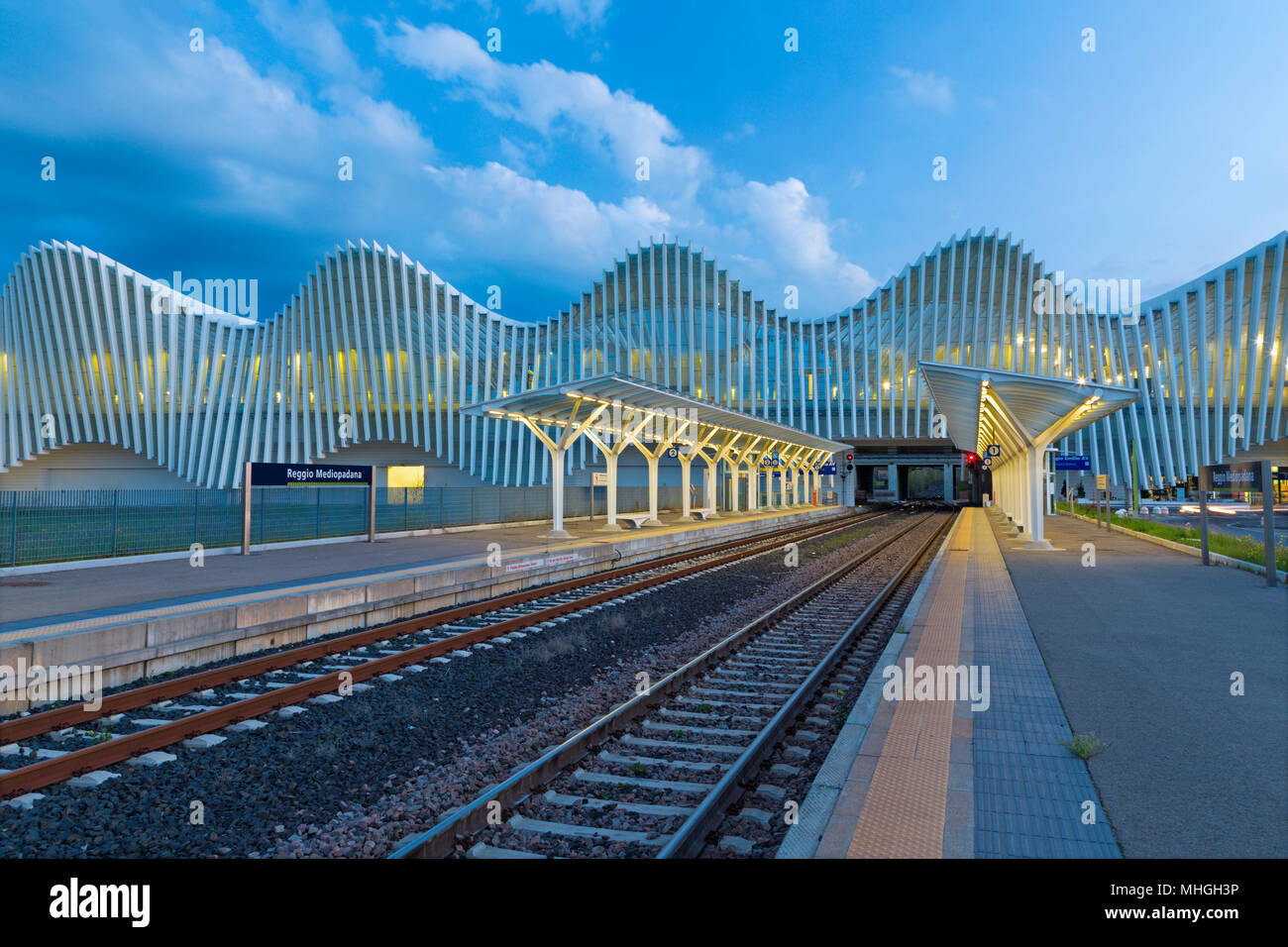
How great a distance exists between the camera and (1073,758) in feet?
16.2

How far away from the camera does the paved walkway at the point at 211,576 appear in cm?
984

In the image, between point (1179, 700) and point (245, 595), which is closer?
point (1179, 700)

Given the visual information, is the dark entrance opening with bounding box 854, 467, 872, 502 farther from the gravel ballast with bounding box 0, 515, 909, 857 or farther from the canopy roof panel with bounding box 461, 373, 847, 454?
the gravel ballast with bounding box 0, 515, 909, 857

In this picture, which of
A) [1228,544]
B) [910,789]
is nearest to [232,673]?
[910,789]

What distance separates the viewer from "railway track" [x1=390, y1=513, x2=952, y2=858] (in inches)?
158

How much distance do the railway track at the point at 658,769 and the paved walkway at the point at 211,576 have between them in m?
6.94

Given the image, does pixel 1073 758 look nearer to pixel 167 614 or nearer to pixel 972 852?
pixel 972 852

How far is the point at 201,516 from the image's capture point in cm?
1806

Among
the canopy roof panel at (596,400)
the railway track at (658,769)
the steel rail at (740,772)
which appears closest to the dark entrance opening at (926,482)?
the canopy roof panel at (596,400)

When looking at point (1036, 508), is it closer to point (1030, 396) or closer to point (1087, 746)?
point (1030, 396)

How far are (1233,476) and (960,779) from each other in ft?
49.6

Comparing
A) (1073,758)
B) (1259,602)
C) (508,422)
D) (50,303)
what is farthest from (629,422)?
(50,303)

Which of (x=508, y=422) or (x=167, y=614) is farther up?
(x=508, y=422)

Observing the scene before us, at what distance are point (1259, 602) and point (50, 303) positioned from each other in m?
72.0
